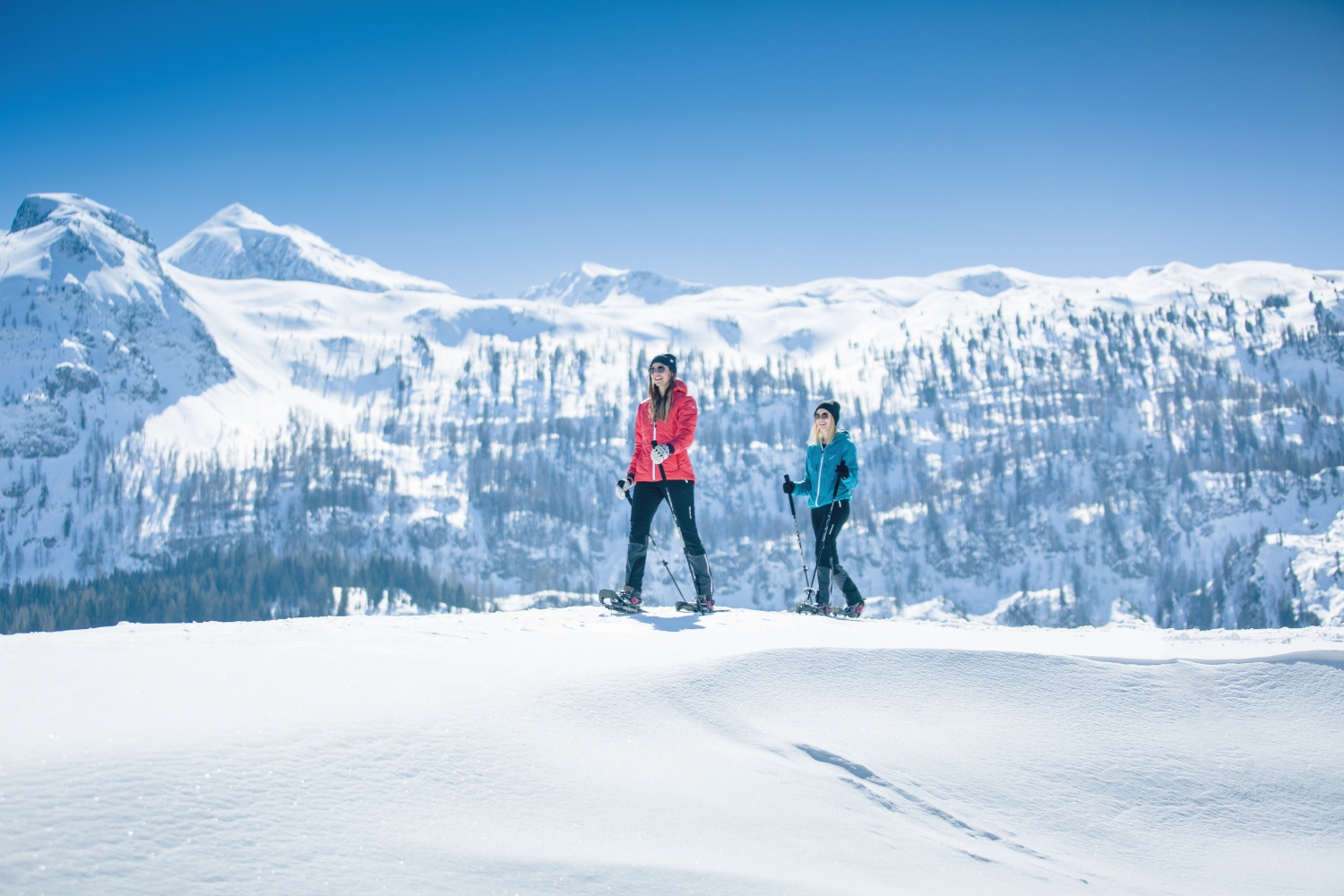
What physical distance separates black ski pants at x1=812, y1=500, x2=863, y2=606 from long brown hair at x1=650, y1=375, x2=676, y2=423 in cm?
281

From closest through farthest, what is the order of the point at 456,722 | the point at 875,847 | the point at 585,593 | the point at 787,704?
1. the point at 875,847
2. the point at 456,722
3. the point at 787,704
4. the point at 585,593

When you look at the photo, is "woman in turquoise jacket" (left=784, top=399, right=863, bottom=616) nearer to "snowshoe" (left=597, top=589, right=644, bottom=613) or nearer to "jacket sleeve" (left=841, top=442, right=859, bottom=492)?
"jacket sleeve" (left=841, top=442, right=859, bottom=492)

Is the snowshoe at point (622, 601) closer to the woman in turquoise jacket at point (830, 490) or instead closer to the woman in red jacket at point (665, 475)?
the woman in red jacket at point (665, 475)

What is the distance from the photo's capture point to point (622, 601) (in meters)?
8.89

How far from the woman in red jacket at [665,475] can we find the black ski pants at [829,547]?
2030 mm

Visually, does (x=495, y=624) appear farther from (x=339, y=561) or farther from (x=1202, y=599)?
(x=1202, y=599)

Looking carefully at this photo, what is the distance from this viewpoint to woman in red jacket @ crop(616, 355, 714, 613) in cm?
907

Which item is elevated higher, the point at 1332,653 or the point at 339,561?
the point at 1332,653

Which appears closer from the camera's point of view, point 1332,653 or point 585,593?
point 1332,653

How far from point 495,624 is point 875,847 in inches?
168

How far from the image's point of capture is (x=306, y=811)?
3.19 m

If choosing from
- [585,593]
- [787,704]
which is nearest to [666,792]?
[787,704]

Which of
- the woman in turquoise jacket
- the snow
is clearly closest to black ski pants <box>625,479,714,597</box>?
the woman in turquoise jacket

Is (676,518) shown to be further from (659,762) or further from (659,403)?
(659,762)
